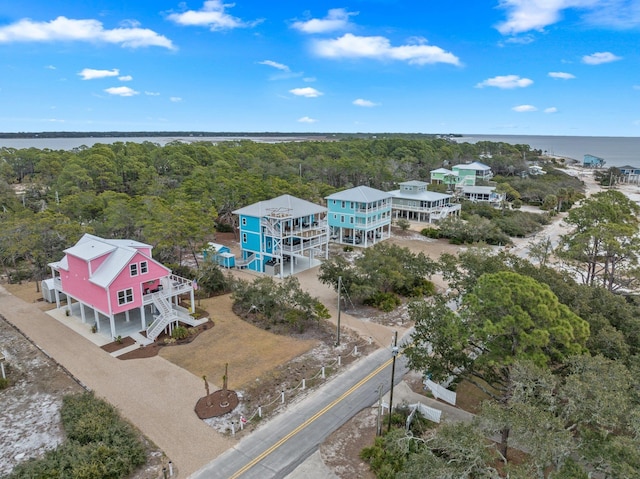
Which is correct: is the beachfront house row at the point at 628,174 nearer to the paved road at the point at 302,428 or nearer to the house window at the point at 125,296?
the paved road at the point at 302,428

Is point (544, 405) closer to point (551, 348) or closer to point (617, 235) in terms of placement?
point (551, 348)

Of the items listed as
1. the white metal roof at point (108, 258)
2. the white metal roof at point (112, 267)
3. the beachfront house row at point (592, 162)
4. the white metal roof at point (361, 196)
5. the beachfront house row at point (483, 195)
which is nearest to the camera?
the white metal roof at point (112, 267)

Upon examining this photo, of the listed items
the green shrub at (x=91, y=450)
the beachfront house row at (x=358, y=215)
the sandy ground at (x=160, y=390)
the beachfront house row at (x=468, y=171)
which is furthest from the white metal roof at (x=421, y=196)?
the green shrub at (x=91, y=450)

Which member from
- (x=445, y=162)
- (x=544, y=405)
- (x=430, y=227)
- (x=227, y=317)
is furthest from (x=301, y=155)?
A: (x=544, y=405)

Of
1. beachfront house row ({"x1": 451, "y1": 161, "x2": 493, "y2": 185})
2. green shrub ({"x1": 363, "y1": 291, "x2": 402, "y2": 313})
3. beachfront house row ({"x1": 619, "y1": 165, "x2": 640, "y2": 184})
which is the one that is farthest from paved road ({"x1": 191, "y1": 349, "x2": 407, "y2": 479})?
beachfront house row ({"x1": 619, "y1": 165, "x2": 640, "y2": 184})

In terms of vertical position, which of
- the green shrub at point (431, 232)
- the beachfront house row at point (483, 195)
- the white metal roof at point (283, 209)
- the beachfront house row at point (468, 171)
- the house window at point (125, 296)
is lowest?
the green shrub at point (431, 232)
